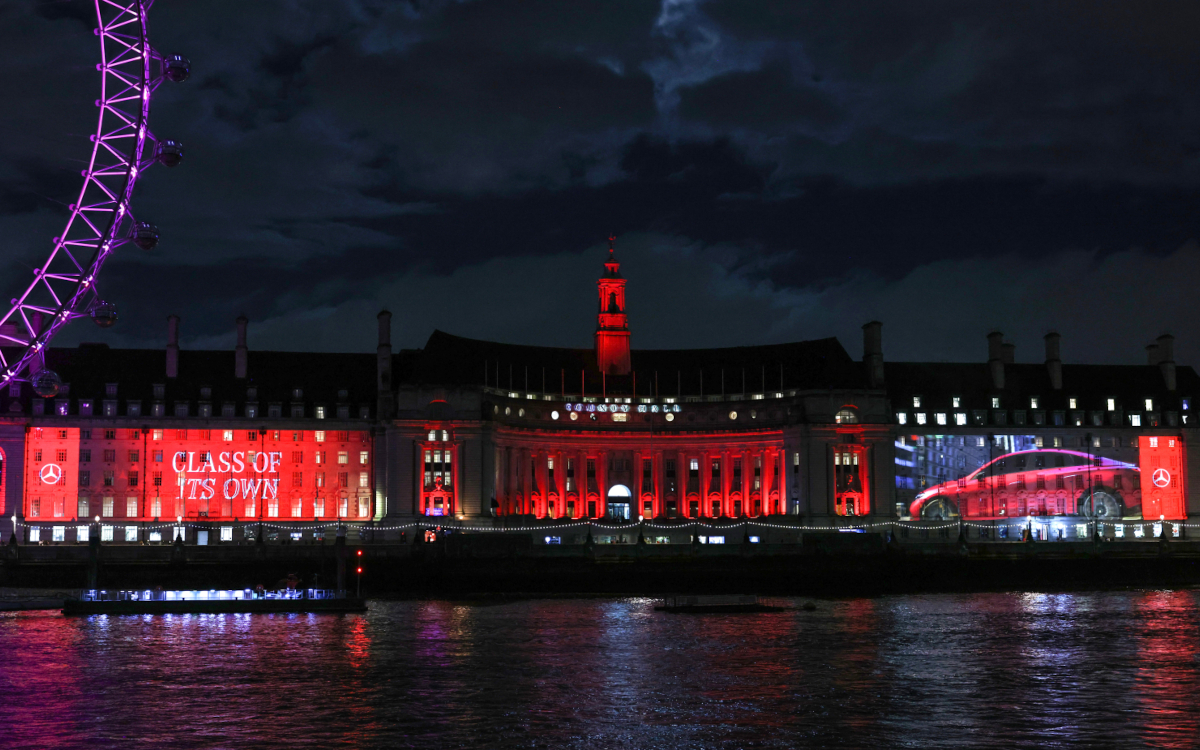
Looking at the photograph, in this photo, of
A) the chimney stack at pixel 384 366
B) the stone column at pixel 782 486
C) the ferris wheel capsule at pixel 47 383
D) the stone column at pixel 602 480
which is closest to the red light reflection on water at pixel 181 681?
the ferris wheel capsule at pixel 47 383

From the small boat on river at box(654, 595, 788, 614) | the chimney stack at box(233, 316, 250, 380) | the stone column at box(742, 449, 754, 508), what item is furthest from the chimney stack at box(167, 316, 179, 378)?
the small boat on river at box(654, 595, 788, 614)

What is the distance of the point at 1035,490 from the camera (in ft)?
471

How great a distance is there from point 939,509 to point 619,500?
3525 cm

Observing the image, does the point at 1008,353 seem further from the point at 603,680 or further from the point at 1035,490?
the point at 603,680

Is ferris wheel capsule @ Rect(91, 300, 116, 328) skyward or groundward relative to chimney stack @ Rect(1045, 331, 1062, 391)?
groundward

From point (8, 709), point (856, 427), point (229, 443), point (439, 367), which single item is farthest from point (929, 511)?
point (8, 709)

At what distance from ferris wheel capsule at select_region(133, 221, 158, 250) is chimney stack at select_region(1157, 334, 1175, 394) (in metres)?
119

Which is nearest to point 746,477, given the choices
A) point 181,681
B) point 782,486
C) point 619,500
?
point 782,486

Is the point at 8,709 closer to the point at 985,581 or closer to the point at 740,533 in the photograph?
the point at 985,581

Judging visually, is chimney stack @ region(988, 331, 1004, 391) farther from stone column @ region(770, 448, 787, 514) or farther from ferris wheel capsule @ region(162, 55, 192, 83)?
ferris wheel capsule @ region(162, 55, 192, 83)

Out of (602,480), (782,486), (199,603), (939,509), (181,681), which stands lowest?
(181,681)

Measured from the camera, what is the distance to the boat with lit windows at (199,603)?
81.9 metres

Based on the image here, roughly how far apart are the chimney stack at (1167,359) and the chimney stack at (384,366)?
8498cm

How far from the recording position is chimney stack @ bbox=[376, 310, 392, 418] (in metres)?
142
